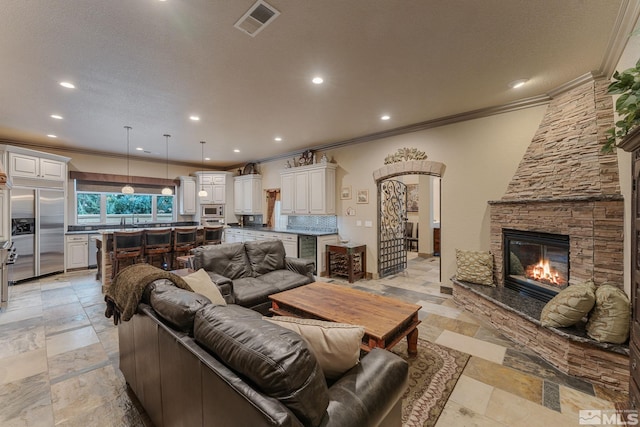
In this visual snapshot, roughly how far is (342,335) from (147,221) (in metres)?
7.95

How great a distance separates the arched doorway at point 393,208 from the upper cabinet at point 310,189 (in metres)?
1.05

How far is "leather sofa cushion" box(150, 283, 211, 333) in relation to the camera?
139 cm

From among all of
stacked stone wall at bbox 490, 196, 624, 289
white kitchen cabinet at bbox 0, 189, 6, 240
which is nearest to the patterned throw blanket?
stacked stone wall at bbox 490, 196, 624, 289

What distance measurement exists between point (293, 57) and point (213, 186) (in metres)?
6.16

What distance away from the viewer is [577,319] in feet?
7.60

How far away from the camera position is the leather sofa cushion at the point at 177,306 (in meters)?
1.39

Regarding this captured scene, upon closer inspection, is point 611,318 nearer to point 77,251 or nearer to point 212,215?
point 212,215

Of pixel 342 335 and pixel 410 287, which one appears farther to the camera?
pixel 410 287

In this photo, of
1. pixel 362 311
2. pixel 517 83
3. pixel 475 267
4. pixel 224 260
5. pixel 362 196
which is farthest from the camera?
pixel 362 196

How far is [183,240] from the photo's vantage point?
5262mm

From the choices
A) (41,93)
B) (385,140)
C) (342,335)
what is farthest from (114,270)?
(385,140)

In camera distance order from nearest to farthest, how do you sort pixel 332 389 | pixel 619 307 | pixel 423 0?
pixel 332 389, pixel 423 0, pixel 619 307

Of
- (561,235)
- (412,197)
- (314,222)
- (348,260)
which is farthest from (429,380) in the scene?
(412,197)

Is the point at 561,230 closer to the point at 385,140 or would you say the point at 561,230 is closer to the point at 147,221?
the point at 385,140
